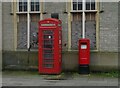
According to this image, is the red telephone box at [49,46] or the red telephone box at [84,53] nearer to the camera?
the red telephone box at [49,46]

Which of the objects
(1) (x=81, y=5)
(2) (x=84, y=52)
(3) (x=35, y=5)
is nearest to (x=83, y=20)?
(1) (x=81, y=5)

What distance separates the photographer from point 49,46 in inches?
540

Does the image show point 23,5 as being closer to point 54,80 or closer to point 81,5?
point 81,5

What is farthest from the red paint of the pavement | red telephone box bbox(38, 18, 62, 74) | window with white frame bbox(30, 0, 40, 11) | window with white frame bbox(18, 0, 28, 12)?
window with white frame bbox(18, 0, 28, 12)

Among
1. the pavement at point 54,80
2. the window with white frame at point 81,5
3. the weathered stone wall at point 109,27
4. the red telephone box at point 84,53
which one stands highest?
the window with white frame at point 81,5

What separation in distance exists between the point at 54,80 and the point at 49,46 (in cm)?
171

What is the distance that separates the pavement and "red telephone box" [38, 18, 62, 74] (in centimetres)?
39

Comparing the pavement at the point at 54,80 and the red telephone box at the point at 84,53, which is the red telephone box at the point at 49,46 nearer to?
the pavement at the point at 54,80

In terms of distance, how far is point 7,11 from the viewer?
587 inches

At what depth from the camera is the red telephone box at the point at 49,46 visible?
13.6 m

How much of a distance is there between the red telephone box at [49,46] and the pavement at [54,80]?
39 centimetres

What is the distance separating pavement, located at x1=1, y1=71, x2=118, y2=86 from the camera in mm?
11721

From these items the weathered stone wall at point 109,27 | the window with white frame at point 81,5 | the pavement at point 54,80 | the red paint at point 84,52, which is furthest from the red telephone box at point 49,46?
the weathered stone wall at point 109,27

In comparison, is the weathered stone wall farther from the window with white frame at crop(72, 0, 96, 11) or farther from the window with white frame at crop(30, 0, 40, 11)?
the window with white frame at crop(30, 0, 40, 11)
